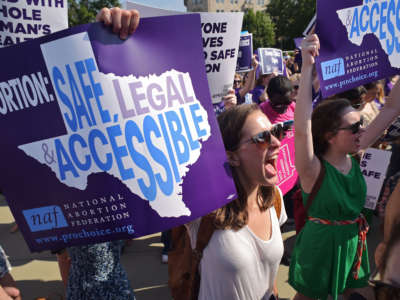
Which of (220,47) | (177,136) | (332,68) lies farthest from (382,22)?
(177,136)

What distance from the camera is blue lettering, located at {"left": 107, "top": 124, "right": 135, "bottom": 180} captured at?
3.92 ft

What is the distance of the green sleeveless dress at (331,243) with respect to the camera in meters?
2.09

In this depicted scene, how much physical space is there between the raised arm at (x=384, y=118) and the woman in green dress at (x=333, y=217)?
0.09 metres

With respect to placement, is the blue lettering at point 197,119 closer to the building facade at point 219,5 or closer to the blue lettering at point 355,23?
the blue lettering at point 355,23

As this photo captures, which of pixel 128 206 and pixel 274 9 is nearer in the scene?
pixel 128 206

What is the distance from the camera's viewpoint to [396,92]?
2342 millimetres

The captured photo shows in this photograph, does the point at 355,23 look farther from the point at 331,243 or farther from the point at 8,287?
the point at 8,287

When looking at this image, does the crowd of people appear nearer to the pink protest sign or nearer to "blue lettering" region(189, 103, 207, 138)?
"blue lettering" region(189, 103, 207, 138)

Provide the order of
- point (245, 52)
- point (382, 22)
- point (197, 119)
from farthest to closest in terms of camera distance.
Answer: point (245, 52), point (382, 22), point (197, 119)

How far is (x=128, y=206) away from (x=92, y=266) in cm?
78

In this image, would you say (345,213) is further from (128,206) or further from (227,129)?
(128,206)

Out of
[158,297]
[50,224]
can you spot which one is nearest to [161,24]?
[50,224]

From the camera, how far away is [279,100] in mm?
3793

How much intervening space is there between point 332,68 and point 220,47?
1075mm
